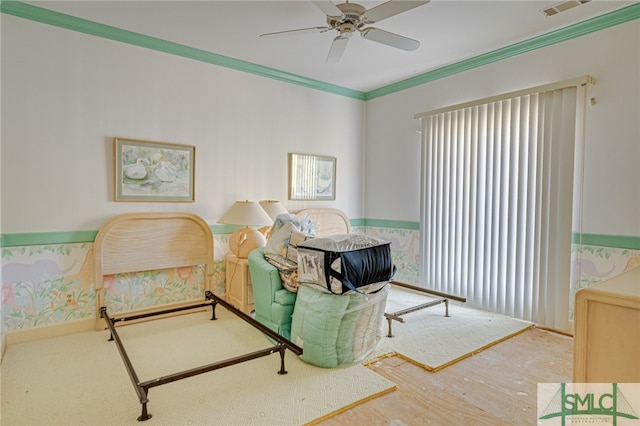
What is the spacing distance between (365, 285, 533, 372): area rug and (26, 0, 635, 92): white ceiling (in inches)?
103

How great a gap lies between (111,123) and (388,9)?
8.40 ft

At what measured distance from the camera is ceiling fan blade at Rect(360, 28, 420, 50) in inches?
102

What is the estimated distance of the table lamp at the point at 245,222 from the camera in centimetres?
347

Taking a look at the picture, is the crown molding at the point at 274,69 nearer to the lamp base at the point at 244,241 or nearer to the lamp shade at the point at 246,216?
the lamp shade at the point at 246,216

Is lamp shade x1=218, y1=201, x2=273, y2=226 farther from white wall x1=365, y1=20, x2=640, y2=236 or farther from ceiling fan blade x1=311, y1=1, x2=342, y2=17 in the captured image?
white wall x1=365, y1=20, x2=640, y2=236

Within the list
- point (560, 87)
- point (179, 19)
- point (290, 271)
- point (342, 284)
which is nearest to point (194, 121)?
point (179, 19)

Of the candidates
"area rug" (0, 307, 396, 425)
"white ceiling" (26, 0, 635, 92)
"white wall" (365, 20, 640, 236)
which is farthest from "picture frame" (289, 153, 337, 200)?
"area rug" (0, 307, 396, 425)

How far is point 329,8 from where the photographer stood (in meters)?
2.30

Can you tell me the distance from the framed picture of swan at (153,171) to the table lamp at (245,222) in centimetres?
50

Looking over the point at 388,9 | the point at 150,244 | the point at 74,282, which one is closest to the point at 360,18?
the point at 388,9

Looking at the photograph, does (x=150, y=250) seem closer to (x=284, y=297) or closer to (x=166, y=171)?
(x=166, y=171)

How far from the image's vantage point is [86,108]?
10.2 ft

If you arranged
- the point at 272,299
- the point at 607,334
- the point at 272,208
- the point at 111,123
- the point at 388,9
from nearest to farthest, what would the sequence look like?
1. the point at 607,334
2. the point at 388,9
3. the point at 272,299
4. the point at 111,123
5. the point at 272,208

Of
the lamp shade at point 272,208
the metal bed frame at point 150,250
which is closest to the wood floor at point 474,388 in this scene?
the metal bed frame at point 150,250
